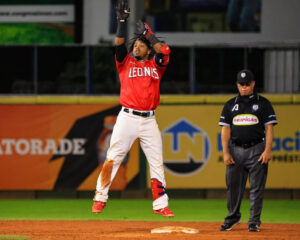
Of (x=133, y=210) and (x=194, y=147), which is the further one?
(x=194, y=147)

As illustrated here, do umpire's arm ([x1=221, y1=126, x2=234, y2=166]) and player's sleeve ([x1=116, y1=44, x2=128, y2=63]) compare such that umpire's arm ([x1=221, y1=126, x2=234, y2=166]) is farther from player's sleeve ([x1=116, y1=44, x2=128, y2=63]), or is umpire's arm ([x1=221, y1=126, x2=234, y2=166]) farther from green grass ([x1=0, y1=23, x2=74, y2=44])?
green grass ([x1=0, y1=23, x2=74, y2=44])

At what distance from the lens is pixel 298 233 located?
31.7 feet

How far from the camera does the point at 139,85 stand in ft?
32.4

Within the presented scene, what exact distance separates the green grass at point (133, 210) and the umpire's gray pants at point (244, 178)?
1.71 meters

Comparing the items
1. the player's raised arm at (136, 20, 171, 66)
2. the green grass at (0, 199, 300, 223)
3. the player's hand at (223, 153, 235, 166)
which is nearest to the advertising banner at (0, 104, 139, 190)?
the green grass at (0, 199, 300, 223)

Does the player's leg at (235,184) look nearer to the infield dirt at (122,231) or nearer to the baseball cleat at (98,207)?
the infield dirt at (122,231)

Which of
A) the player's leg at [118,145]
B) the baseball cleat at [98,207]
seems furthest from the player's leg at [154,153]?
the baseball cleat at [98,207]

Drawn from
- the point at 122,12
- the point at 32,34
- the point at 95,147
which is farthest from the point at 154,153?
the point at 32,34

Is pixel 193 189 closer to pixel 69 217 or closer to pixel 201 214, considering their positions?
pixel 201 214

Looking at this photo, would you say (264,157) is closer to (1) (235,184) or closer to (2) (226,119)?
(1) (235,184)

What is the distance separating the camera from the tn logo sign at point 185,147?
14.3m

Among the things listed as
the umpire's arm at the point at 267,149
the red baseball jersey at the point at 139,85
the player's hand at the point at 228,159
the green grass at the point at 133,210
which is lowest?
the green grass at the point at 133,210

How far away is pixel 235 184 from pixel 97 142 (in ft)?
16.0

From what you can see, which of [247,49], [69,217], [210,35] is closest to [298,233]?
[69,217]
